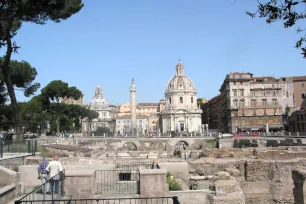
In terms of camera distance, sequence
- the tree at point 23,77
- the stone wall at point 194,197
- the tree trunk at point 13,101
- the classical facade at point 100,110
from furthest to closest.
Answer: the classical facade at point 100,110
the tree at point 23,77
the tree trunk at point 13,101
the stone wall at point 194,197

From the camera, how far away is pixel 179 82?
95.4 m

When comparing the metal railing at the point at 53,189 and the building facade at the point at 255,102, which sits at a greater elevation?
the building facade at the point at 255,102

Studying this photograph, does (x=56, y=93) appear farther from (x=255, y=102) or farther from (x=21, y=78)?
(x=255, y=102)

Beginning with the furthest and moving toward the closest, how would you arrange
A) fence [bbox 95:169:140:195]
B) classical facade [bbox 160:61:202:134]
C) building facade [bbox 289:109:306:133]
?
classical facade [bbox 160:61:202:134] < building facade [bbox 289:109:306:133] < fence [bbox 95:169:140:195]

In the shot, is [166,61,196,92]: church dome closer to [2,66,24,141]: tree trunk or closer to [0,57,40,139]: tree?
[0,57,40,139]: tree

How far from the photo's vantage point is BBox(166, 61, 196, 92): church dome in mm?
94688

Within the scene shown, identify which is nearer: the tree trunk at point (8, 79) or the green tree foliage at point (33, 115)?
the tree trunk at point (8, 79)

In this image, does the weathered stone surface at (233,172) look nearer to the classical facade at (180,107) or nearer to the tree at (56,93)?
the tree at (56,93)


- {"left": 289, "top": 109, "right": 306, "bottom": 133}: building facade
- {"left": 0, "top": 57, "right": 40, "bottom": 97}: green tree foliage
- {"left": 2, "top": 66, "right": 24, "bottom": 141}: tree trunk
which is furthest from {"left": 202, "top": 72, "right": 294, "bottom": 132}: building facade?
{"left": 2, "top": 66, "right": 24, "bottom": 141}: tree trunk

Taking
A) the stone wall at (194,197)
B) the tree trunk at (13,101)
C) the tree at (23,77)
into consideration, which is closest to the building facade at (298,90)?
the tree at (23,77)

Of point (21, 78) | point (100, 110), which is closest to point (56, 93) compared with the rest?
point (21, 78)

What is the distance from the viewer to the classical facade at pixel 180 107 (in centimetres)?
9112

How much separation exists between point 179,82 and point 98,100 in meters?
51.7

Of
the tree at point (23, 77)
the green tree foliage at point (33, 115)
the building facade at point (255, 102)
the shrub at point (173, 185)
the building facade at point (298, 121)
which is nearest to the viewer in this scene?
the shrub at point (173, 185)
